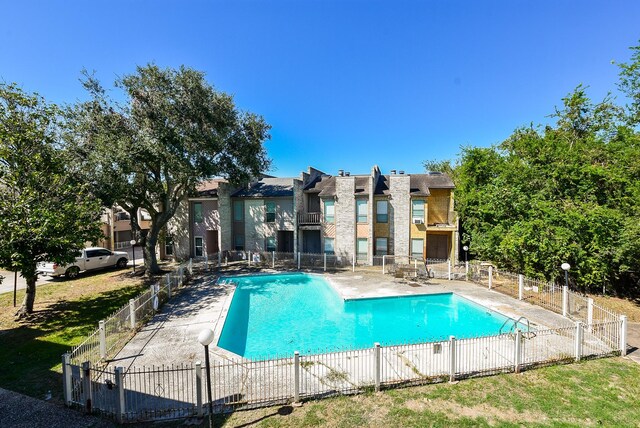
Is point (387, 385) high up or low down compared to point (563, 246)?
down

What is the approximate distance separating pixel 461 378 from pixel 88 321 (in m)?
14.0

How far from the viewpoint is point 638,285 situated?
51.1ft

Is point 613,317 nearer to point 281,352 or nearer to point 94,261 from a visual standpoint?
point 281,352

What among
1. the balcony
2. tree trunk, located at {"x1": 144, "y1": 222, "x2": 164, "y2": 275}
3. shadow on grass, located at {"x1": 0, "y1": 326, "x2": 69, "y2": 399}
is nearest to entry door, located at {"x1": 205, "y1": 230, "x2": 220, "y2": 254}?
tree trunk, located at {"x1": 144, "y1": 222, "x2": 164, "y2": 275}

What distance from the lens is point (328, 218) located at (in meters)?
24.0

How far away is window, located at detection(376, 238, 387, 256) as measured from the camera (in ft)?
77.7

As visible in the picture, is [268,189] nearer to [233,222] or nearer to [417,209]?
[233,222]

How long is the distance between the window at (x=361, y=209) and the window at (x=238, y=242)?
11.1m

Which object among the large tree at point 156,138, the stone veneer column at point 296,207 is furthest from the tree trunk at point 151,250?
the stone veneer column at point 296,207

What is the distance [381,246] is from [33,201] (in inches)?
836

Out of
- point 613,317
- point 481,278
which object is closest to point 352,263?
point 481,278

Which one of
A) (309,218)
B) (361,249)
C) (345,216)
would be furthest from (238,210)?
(361,249)

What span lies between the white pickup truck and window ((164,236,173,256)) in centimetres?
377

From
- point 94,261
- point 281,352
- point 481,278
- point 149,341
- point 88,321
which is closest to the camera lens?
point 149,341
